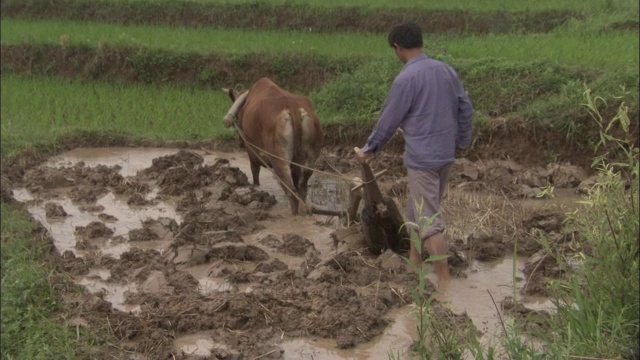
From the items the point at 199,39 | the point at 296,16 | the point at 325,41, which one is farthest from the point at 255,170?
the point at 296,16

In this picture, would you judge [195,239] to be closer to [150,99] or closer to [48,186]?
[48,186]

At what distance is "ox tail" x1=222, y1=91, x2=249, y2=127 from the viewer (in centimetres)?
853

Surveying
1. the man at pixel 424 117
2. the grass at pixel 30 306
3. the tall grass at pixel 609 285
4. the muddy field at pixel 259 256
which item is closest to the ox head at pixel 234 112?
the muddy field at pixel 259 256

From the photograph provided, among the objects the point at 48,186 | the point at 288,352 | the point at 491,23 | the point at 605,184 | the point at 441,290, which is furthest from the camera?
the point at 491,23

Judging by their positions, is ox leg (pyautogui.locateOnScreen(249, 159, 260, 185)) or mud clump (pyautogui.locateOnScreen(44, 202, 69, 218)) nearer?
mud clump (pyautogui.locateOnScreen(44, 202, 69, 218))

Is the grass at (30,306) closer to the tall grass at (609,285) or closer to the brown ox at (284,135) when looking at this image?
the brown ox at (284,135)

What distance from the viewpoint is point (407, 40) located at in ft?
18.8

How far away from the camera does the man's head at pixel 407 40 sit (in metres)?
5.72

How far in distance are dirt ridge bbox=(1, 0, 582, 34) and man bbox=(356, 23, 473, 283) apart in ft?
29.2

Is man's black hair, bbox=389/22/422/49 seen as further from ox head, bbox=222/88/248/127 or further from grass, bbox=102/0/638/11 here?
A: grass, bbox=102/0/638/11

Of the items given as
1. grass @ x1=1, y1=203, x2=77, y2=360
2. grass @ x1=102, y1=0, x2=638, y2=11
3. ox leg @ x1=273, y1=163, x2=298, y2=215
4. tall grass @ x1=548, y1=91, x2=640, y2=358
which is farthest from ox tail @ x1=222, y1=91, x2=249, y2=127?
grass @ x1=102, y1=0, x2=638, y2=11

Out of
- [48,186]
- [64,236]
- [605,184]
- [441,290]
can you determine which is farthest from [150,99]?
[605,184]

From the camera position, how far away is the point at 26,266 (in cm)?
621

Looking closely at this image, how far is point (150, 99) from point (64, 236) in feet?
15.9
